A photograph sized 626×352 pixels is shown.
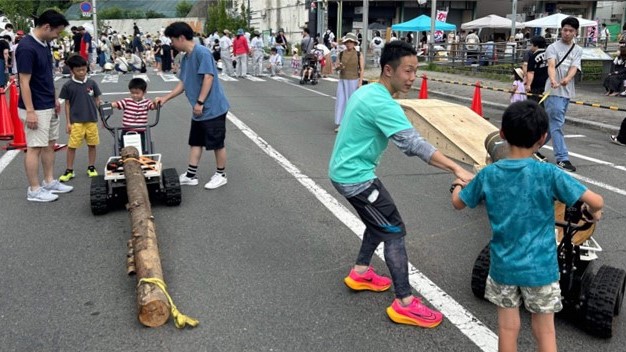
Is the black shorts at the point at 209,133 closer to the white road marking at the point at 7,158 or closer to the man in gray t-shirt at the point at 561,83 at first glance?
the white road marking at the point at 7,158

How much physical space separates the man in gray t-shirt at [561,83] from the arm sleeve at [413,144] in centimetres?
543

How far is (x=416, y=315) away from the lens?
3717 millimetres

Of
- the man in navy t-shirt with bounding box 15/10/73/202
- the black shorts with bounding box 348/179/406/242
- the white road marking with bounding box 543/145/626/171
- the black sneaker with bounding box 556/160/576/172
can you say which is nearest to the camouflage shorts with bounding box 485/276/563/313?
the black shorts with bounding box 348/179/406/242

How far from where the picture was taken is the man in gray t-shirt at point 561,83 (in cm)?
813

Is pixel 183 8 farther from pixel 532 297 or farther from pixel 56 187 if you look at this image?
pixel 532 297

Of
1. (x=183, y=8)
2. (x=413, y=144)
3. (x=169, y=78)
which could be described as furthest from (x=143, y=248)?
(x=183, y=8)

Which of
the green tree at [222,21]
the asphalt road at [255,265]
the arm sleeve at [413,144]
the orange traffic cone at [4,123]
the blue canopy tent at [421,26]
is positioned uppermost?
the green tree at [222,21]

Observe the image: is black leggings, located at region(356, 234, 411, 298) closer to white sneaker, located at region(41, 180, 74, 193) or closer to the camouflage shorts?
the camouflage shorts

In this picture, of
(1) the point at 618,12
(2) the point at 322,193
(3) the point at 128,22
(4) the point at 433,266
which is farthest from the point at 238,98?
(3) the point at 128,22

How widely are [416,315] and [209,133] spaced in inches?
150

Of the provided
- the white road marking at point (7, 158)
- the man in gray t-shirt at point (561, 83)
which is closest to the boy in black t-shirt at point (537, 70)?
the man in gray t-shirt at point (561, 83)

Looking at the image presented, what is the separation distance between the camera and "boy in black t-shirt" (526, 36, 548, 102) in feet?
30.0

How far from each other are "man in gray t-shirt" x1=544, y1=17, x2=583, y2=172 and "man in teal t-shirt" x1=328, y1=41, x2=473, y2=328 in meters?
5.21

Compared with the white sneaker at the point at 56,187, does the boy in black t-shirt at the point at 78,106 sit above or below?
above
